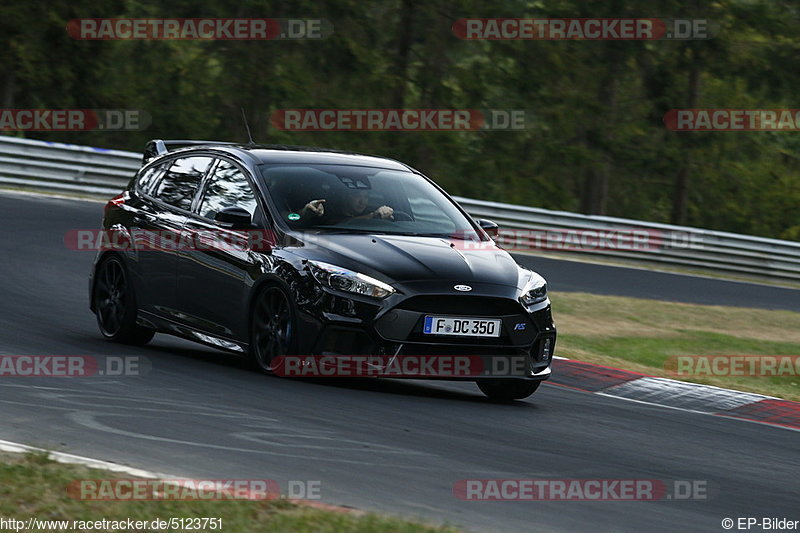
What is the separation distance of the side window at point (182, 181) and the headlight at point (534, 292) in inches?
108

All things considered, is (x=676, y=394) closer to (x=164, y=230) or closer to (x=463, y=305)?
(x=463, y=305)

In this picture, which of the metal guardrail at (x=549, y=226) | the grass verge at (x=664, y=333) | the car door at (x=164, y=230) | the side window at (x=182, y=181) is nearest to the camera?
the car door at (x=164, y=230)

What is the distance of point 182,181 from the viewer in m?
10.6

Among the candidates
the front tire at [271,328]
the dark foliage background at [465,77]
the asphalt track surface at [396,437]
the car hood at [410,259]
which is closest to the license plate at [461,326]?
the car hood at [410,259]

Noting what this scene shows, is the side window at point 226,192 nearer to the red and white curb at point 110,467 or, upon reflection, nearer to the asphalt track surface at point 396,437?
the asphalt track surface at point 396,437

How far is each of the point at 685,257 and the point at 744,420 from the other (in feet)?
52.4

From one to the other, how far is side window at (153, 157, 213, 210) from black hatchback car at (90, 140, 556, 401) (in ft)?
0.04

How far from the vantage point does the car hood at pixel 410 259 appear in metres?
8.77

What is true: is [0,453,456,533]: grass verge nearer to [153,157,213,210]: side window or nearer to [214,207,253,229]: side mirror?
[214,207,253,229]: side mirror

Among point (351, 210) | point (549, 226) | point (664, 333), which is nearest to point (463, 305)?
point (351, 210)

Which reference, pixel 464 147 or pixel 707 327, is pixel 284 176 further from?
pixel 464 147

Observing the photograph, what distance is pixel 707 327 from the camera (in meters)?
18.2

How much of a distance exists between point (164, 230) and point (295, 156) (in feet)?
3.86

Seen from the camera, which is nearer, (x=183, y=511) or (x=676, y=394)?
(x=183, y=511)
